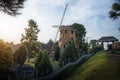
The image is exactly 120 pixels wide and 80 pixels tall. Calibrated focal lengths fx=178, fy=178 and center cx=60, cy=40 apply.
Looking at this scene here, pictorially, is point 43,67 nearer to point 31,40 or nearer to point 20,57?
point 20,57

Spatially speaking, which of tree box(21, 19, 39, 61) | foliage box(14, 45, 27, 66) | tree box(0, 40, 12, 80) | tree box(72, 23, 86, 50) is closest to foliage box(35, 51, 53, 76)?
tree box(0, 40, 12, 80)

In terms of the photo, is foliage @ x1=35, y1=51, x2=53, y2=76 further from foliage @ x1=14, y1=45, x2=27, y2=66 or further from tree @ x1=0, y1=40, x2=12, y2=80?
foliage @ x1=14, y1=45, x2=27, y2=66

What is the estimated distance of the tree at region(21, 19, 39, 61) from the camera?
185 feet

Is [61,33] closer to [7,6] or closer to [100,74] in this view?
[100,74]

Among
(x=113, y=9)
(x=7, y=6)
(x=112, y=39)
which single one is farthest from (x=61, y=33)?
(x=7, y=6)

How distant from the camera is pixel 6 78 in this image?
1620 cm

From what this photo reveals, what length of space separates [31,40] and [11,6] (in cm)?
5077

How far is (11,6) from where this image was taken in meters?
7.08

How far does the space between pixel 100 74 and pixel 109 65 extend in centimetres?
357

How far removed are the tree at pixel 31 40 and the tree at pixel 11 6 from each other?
48734 millimetres

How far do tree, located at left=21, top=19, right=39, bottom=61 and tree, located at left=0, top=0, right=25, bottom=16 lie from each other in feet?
160

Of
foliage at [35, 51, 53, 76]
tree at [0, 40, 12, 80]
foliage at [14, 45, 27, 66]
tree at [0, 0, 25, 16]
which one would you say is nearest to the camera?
tree at [0, 0, 25, 16]

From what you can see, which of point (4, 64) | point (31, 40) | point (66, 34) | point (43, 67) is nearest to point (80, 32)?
point (66, 34)

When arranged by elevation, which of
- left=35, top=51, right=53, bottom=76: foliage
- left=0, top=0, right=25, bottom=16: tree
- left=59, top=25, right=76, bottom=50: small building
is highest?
left=59, top=25, right=76, bottom=50: small building
